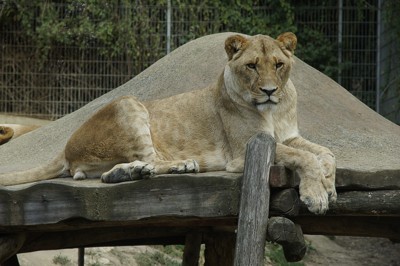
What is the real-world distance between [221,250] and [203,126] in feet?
6.19

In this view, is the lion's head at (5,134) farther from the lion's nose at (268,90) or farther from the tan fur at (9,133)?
the lion's nose at (268,90)

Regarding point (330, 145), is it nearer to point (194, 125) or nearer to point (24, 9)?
point (194, 125)

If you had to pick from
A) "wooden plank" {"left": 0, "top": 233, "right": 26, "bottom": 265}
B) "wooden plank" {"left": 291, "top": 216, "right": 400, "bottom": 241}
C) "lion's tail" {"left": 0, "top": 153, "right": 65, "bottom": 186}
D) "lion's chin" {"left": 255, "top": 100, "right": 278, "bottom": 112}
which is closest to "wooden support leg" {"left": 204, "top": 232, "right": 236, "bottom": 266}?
"wooden plank" {"left": 291, "top": 216, "right": 400, "bottom": 241}

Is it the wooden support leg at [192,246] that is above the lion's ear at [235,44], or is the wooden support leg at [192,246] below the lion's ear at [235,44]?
below

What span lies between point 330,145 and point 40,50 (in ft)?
25.9

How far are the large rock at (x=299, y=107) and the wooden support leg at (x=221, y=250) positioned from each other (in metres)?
1.12

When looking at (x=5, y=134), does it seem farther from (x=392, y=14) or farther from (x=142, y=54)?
(x=392, y=14)

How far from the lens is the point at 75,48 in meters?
14.8

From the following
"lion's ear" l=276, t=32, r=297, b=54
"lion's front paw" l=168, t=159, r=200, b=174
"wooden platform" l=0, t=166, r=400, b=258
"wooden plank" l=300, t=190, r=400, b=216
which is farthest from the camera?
"lion's ear" l=276, t=32, r=297, b=54

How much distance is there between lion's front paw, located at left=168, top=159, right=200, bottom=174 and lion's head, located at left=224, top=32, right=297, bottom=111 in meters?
0.56

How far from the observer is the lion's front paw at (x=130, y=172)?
5602mm

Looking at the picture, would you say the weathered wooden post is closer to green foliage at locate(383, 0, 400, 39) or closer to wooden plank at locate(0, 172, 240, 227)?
wooden plank at locate(0, 172, 240, 227)

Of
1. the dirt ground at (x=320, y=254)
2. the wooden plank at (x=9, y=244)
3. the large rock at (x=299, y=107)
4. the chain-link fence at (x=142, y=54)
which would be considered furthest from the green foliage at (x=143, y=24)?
the wooden plank at (x=9, y=244)

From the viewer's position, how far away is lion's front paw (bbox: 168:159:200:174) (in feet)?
19.6
